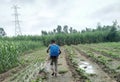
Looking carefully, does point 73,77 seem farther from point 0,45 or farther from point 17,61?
point 17,61

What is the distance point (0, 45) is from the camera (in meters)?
17.9

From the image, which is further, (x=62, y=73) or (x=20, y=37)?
(x=20, y=37)

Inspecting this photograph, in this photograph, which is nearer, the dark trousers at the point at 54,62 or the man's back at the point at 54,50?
the man's back at the point at 54,50

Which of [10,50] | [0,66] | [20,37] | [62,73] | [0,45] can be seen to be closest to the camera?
[62,73]

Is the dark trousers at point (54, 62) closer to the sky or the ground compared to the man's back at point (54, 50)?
closer to the ground

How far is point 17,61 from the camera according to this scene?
66.7 ft

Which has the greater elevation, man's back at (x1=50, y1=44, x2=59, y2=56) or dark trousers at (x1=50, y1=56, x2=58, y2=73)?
man's back at (x1=50, y1=44, x2=59, y2=56)

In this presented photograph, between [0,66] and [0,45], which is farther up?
[0,45]

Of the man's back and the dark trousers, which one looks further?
the dark trousers

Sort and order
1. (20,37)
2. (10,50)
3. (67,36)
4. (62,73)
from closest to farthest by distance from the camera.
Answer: (62,73), (10,50), (20,37), (67,36)

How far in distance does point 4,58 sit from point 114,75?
302 inches

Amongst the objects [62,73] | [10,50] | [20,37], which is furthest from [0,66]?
[20,37]

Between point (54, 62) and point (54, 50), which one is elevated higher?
point (54, 50)

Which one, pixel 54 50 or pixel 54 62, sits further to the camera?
pixel 54 62
